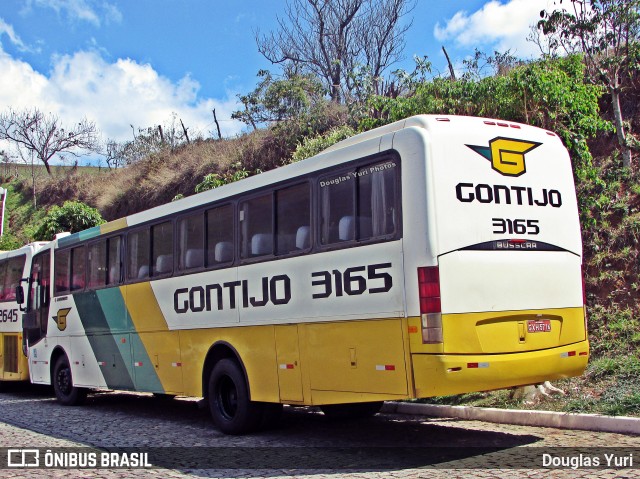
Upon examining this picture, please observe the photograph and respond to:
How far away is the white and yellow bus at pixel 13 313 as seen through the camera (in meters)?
15.4

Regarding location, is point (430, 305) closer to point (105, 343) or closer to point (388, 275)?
point (388, 275)

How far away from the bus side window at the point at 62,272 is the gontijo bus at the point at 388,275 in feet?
14.9

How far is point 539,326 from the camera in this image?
720 centimetres

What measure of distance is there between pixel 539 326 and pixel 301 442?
3226 mm

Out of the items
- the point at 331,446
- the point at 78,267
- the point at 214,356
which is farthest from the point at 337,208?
the point at 78,267

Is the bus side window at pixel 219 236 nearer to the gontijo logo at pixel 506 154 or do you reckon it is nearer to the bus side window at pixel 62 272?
the gontijo logo at pixel 506 154

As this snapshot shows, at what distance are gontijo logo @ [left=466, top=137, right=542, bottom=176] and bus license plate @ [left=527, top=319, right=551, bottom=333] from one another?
152cm

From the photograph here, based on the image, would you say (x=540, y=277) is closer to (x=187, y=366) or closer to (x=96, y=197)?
(x=187, y=366)

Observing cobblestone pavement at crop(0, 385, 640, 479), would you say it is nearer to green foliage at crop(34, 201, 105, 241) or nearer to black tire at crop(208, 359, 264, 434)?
black tire at crop(208, 359, 264, 434)

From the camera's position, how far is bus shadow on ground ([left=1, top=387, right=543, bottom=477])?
7.20 m

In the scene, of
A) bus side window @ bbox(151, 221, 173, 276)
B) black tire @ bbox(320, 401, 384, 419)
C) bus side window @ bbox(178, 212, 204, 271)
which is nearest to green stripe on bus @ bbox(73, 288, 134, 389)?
bus side window @ bbox(151, 221, 173, 276)

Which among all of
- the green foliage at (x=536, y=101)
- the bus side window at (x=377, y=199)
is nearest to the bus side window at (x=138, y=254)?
the bus side window at (x=377, y=199)

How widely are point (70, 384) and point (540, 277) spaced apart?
31.9 ft

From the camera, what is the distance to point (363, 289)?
7.28 meters
